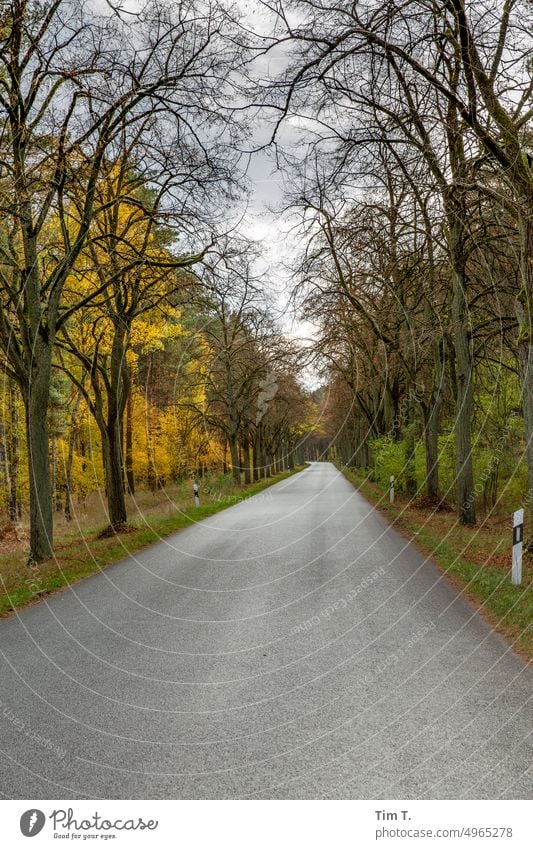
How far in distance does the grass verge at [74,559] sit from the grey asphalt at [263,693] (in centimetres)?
47

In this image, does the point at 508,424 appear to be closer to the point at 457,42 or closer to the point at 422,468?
the point at 422,468

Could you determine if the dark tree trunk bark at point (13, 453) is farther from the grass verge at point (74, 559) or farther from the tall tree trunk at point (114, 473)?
the tall tree trunk at point (114, 473)

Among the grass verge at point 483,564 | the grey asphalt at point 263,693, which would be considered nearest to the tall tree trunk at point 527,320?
the grass verge at point 483,564

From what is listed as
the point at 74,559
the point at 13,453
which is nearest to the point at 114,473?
the point at 74,559

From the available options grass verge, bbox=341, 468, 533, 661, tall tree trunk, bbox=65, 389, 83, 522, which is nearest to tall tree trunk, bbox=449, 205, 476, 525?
grass verge, bbox=341, 468, 533, 661

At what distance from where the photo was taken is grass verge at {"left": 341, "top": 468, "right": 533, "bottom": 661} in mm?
5883

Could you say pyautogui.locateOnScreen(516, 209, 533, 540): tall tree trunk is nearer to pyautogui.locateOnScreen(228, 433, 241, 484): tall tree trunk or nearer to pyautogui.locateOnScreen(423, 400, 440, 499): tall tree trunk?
pyautogui.locateOnScreen(423, 400, 440, 499): tall tree trunk

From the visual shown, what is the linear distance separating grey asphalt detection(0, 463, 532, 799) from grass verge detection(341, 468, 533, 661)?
258 mm

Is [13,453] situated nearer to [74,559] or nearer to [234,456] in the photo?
[74,559]

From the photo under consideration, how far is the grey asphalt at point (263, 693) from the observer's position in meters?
3.05

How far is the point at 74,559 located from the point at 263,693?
7.04 m

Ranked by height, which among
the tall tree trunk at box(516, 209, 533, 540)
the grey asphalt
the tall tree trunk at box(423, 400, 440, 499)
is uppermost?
the tall tree trunk at box(516, 209, 533, 540)

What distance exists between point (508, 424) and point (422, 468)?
337 cm

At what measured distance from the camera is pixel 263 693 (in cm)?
425
